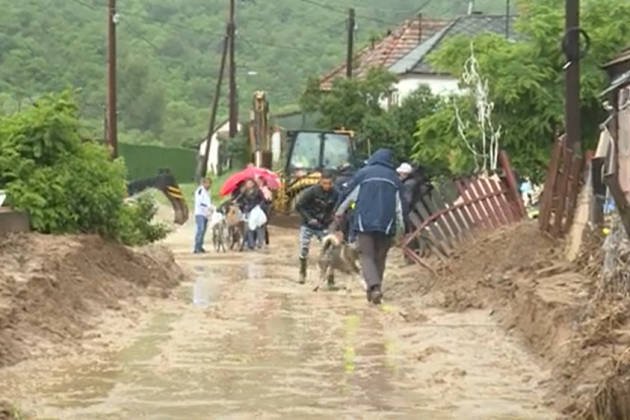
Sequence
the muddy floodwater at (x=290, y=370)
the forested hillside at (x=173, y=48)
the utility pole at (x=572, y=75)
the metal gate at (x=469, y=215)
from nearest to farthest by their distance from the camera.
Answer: the muddy floodwater at (x=290, y=370), the metal gate at (x=469, y=215), the utility pole at (x=572, y=75), the forested hillside at (x=173, y=48)

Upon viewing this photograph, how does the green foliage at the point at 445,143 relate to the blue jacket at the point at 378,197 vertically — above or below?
above

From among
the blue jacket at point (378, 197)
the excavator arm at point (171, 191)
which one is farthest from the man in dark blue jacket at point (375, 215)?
the excavator arm at point (171, 191)

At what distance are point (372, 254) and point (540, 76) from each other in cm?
1145

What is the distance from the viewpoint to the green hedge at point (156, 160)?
3027 inches

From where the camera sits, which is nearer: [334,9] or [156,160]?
[156,160]

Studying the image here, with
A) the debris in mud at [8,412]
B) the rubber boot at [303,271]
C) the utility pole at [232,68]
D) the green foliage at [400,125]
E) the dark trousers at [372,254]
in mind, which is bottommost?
the rubber boot at [303,271]

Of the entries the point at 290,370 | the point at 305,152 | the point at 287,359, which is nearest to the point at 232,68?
the point at 305,152

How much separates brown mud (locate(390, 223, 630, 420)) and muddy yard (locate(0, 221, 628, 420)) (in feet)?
0.25

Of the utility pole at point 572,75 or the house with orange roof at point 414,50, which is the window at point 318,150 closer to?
the house with orange roof at point 414,50

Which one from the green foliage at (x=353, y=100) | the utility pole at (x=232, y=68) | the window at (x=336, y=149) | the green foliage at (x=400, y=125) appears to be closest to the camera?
the window at (x=336, y=149)

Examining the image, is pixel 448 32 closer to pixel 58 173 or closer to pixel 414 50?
pixel 414 50

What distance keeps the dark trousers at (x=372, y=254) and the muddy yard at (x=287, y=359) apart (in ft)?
1.69

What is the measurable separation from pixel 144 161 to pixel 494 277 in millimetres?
61289

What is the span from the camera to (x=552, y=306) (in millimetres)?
14344
